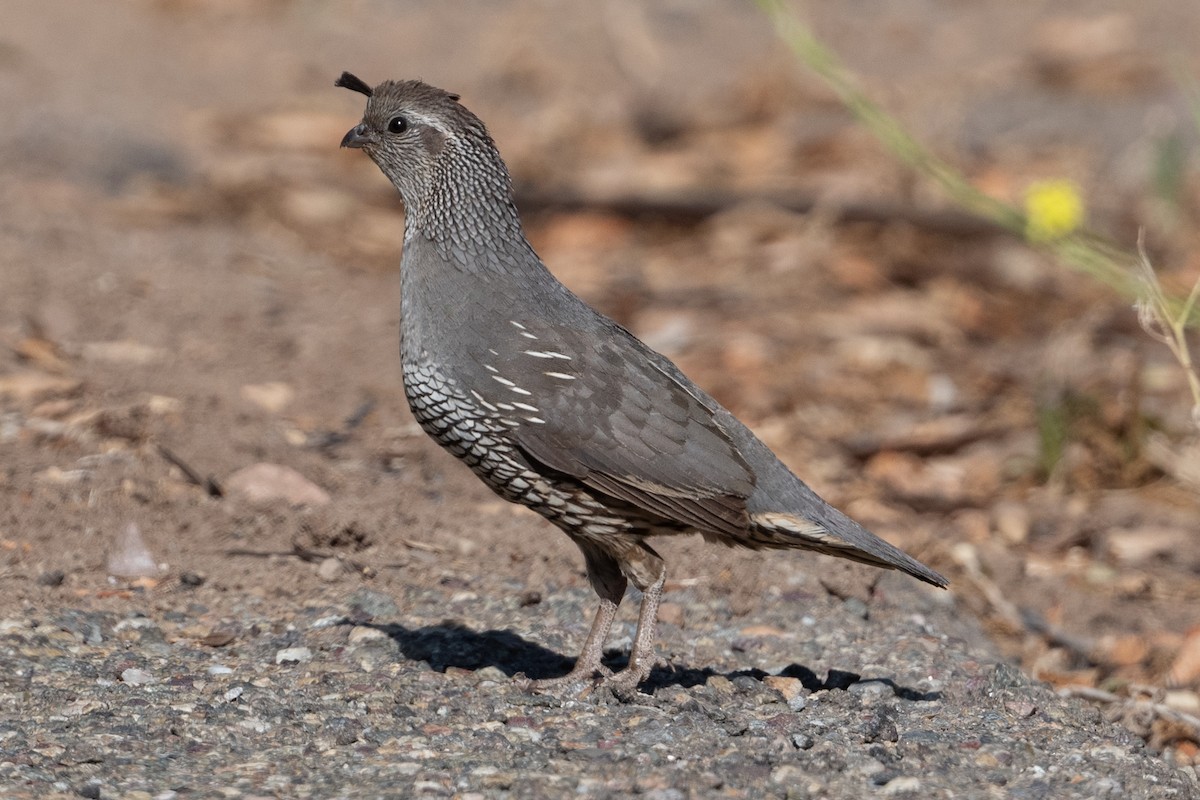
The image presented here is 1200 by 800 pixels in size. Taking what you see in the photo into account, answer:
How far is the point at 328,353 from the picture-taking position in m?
8.68

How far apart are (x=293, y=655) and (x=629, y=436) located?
1.33 m

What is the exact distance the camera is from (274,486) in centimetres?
662

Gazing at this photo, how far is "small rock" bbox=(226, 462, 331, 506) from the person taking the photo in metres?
6.56

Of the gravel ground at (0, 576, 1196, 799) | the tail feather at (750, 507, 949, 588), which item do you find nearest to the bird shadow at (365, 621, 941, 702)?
the gravel ground at (0, 576, 1196, 799)

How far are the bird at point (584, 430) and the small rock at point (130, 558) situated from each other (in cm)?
146

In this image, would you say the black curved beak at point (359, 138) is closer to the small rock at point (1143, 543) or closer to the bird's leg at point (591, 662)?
the bird's leg at point (591, 662)

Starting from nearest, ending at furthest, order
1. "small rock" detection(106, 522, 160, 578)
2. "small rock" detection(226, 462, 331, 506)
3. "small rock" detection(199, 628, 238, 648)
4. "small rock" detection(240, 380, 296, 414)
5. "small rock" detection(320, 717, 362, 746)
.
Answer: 1. "small rock" detection(320, 717, 362, 746)
2. "small rock" detection(199, 628, 238, 648)
3. "small rock" detection(106, 522, 160, 578)
4. "small rock" detection(226, 462, 331, 506)
5. "small rock" detection(240, 380, 296, 414)

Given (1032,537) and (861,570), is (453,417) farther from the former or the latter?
(1032,537)

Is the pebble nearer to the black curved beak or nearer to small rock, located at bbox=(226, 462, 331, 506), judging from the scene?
small rock, located at bbox=(226, 462, 331, 506)

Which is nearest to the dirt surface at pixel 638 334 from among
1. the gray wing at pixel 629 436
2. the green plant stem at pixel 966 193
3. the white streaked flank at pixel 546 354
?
the gray wing at pixel 629 436

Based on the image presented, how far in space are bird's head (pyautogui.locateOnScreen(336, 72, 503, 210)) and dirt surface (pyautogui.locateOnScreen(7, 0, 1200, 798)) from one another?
4.76 ft

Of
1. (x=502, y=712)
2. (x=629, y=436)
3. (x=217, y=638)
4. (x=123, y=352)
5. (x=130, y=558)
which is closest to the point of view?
(x=502, y=712)

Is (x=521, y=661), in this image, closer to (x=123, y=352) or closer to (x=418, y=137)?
(x=418, y=137)

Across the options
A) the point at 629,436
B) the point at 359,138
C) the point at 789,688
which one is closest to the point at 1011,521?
the point at 789,688
